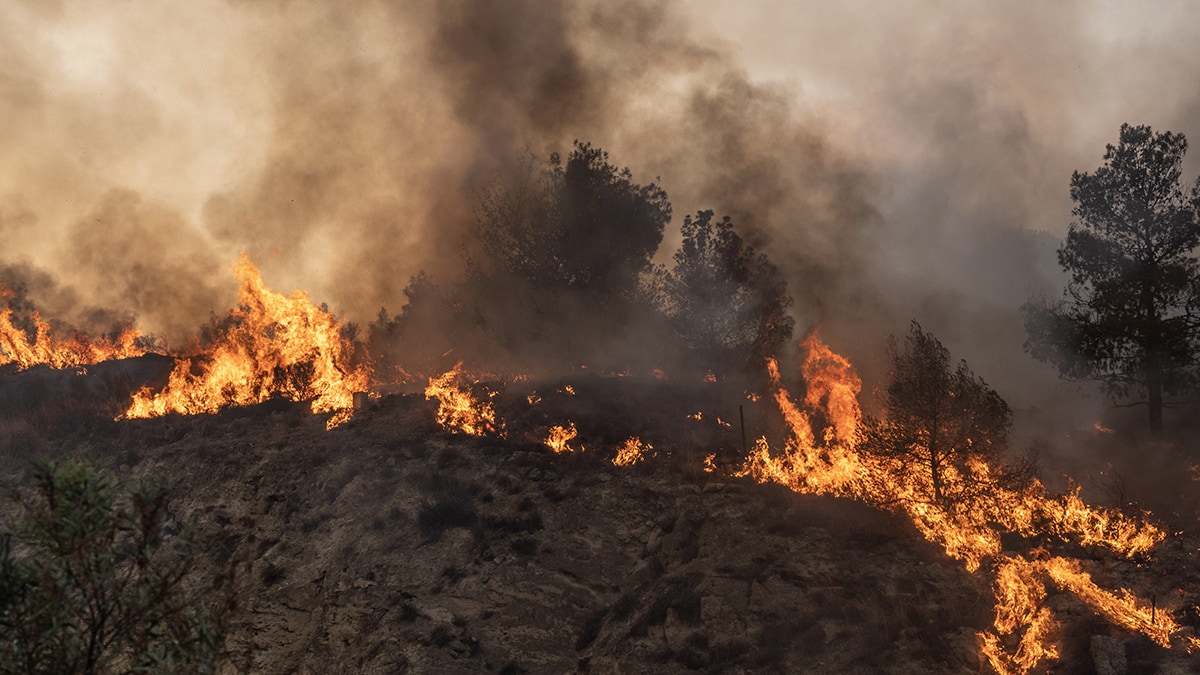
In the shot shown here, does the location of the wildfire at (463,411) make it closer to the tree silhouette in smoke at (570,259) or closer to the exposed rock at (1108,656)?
the tree silhouette in smoke at (570,259)

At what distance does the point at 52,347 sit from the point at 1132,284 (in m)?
65.0

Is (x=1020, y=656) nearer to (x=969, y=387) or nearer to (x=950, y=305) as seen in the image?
(x=969, y=387)

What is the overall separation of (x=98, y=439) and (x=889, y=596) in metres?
38.0

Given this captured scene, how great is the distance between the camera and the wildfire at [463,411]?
34.3 meters

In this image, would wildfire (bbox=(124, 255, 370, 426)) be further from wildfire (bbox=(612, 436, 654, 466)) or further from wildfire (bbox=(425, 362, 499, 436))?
wildfire (bbox=(612, 436, 654, 466))

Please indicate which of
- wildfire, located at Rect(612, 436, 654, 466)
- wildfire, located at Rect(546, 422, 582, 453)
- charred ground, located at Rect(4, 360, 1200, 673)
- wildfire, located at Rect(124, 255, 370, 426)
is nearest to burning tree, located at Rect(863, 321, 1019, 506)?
charred ground, located at Rect(4, 360, 1200, 673)

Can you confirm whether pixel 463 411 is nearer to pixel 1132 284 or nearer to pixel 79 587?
pixel 79 587

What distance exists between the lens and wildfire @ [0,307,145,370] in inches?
1770

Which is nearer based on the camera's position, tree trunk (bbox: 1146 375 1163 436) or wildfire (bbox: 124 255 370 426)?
tree trunk (bbox: 1146 375 1163 436)

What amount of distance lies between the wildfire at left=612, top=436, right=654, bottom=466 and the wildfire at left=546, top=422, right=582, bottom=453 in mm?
2320

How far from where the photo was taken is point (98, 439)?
35344mm

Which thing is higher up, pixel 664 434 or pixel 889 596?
pixel 664 434

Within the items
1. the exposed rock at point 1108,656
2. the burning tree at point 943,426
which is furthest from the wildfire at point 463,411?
the exposed rock at point 1108,656

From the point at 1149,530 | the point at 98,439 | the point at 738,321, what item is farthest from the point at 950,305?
the point at 98,439
